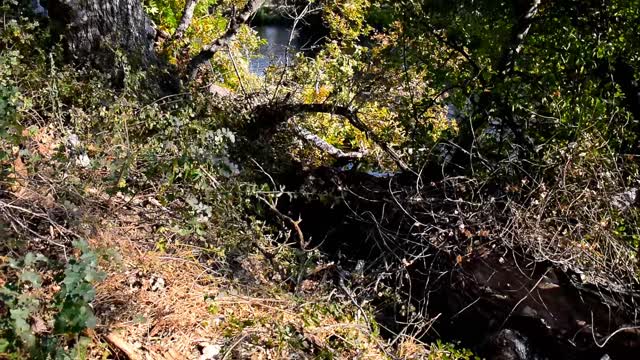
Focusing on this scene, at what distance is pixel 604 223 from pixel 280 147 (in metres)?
2.83

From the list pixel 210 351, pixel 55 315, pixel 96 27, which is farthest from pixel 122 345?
pixel 96 27

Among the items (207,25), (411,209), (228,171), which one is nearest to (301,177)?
(411,209)

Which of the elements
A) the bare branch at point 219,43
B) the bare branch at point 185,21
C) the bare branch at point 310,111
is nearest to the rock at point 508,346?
the bare branch at point 310,111

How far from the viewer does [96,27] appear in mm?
4977

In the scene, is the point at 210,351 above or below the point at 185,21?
below

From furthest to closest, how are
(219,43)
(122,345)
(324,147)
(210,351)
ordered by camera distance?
(219,43) < (324,147) < (210,351) < (122,345)

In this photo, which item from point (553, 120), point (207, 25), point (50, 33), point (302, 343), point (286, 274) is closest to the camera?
point (302, 343)

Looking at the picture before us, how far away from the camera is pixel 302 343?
3285 millimetres

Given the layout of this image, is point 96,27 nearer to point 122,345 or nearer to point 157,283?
point 157,283

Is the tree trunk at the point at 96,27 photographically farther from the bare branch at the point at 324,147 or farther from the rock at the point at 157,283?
the rock at the point at 157,283

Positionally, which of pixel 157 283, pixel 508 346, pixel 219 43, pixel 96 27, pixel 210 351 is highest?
pixel 96 27

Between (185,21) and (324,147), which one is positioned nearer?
(324,147)

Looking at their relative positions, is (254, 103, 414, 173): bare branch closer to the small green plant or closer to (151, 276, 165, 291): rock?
(151, 276, 165, 291): rock

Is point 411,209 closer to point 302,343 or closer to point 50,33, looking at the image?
point 302,343
